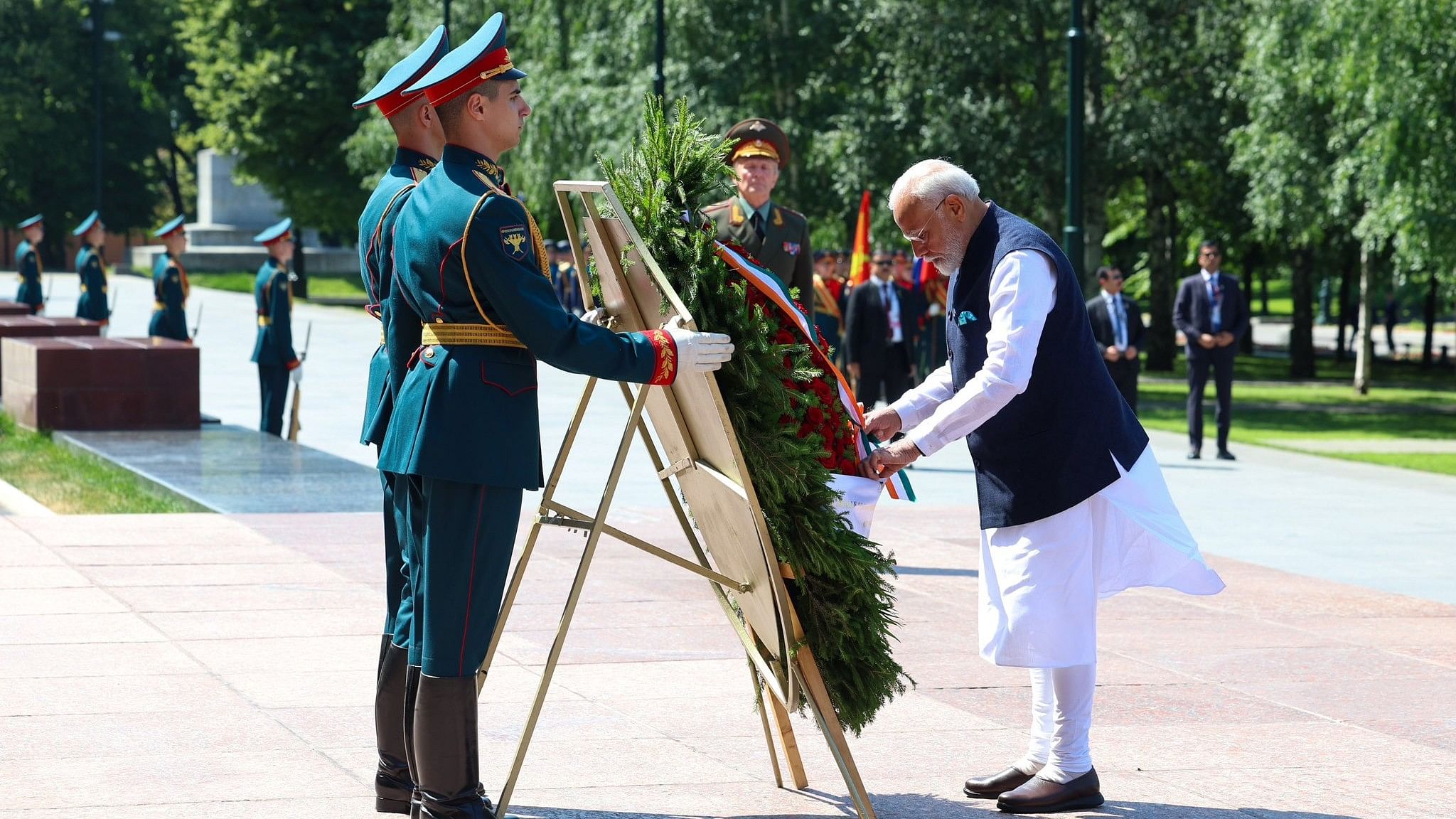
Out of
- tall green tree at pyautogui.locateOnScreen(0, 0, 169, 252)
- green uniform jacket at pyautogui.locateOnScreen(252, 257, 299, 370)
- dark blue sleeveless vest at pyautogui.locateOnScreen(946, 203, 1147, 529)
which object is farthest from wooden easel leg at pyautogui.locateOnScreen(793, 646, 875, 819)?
tall green tree at pyautogui.locateOnScreen(0, 0, 169, 252)

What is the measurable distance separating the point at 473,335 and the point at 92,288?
20596 millimetres

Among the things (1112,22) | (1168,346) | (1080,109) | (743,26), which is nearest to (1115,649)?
(1080,109)

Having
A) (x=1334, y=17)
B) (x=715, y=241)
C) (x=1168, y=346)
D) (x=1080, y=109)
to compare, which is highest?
(x=1334, y=17)

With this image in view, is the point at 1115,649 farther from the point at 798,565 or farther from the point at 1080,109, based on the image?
the point at 1080,109

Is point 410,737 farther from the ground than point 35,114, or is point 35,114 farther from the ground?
point 35,114

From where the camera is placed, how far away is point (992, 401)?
5.06 metres

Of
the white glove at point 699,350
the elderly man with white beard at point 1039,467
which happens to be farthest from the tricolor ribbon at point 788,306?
the white glove at point 699,350

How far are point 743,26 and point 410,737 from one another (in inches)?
1006

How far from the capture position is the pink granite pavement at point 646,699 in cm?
525

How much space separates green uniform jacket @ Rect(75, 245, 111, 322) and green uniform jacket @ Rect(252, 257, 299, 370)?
838cm

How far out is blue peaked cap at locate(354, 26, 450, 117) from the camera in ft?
15.5

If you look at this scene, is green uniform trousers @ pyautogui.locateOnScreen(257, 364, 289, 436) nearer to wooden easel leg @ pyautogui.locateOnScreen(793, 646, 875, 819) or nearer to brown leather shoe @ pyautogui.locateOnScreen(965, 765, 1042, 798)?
brown leather shoe @ pyautogui.locateOnScreen(965, 765, 1042, 798)

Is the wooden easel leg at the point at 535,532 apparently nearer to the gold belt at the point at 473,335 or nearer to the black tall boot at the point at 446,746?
the black tall boot at the point at 446,746

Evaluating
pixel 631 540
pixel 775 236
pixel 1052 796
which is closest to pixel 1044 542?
pixel 1052 796
